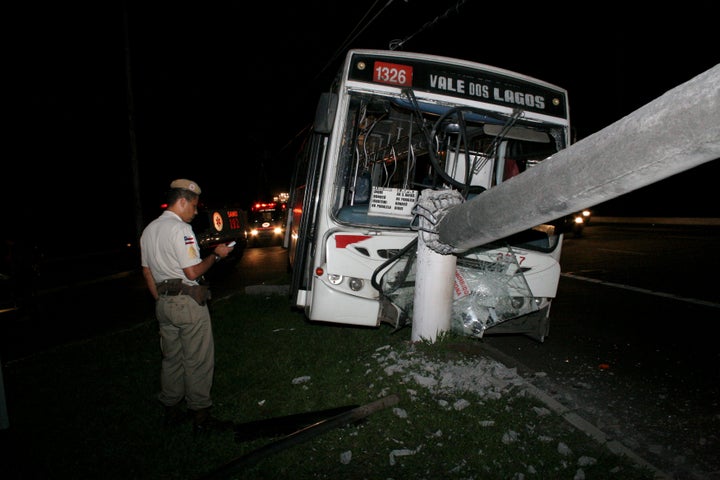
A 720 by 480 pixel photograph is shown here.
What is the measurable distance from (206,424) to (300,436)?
37.7 inches

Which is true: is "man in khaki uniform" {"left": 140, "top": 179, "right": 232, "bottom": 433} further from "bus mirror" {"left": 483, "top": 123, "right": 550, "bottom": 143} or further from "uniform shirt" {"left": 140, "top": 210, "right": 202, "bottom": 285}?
"bus mirror" {"left": 483, "top": 123, "right": 550, "bottom": 143}

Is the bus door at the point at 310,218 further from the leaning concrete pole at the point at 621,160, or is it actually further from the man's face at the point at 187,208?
the leaning concrete pole at the point at 621,160

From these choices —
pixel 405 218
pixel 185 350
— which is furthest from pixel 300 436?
pixel 405 218

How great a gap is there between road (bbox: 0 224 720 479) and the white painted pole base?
66cm

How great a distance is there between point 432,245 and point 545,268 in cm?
184

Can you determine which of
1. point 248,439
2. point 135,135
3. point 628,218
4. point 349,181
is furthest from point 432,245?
point 628,218

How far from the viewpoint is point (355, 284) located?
4938mm

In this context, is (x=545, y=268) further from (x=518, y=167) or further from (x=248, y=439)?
(x=248, y=439)

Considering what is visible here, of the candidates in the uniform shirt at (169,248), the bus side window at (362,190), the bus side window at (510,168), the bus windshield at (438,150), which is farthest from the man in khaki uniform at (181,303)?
the bus side window at (510,168)

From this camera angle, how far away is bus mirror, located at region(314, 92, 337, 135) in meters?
4.78

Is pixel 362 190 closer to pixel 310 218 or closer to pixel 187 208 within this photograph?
pixel 310 218

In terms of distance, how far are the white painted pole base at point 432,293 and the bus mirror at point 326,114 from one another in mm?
1604

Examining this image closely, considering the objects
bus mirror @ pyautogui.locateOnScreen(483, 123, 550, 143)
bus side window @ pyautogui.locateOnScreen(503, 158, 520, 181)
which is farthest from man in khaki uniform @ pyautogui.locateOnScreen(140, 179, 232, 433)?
bus side window @ pyautogui.locateOnScreen(503, 158, 520, 181)

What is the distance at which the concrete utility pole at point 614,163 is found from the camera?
1873 millimetres
